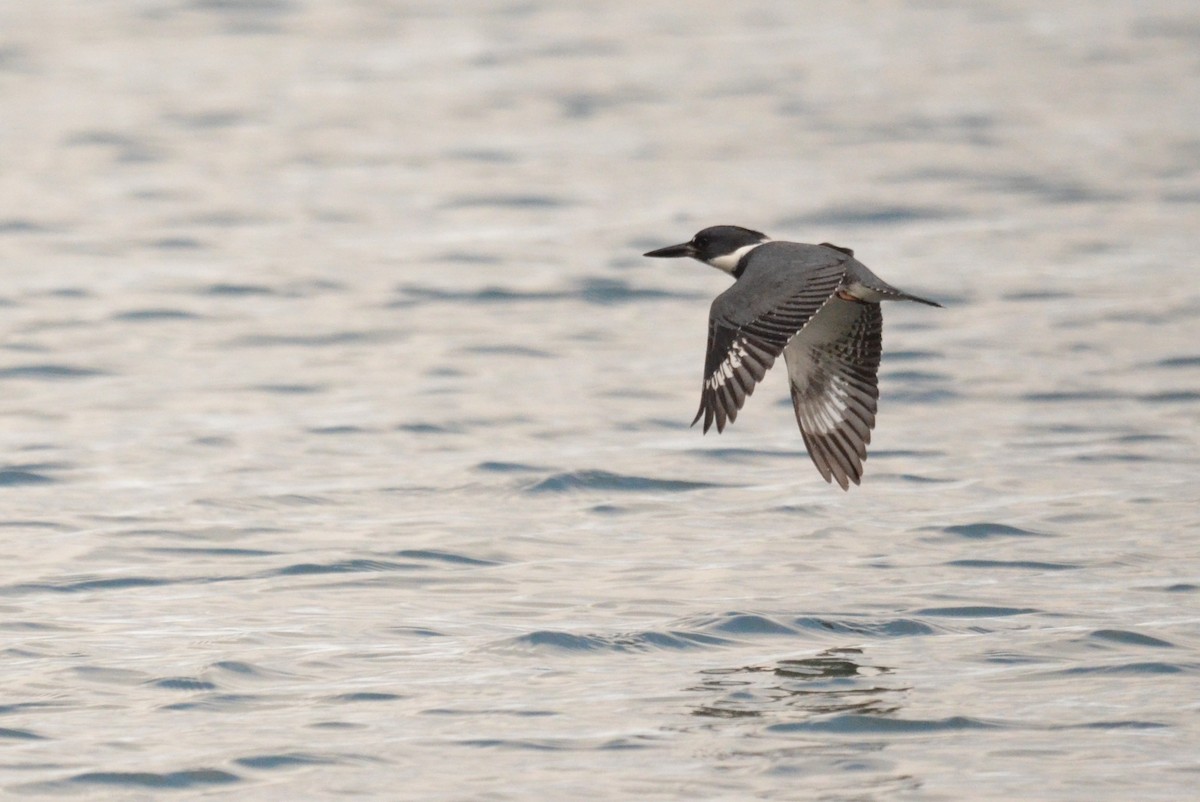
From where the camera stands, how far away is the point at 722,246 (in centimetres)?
880

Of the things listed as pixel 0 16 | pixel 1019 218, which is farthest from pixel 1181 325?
pixel 0 16

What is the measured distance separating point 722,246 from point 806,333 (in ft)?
2.02

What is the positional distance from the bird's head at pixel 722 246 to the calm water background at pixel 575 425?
3.46 ft

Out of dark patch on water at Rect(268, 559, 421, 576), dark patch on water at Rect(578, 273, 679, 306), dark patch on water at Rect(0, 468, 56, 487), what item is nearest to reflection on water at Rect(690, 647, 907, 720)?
dark patch on water at Rect(268, 559, 421, 576)

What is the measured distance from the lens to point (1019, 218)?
47.2 ft

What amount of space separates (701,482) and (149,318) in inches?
158

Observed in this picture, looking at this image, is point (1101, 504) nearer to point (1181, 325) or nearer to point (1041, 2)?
point (1181, 325)

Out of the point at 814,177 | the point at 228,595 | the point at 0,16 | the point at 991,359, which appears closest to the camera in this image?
the point at 228,595

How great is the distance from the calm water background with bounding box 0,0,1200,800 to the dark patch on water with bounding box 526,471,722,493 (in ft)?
0.09

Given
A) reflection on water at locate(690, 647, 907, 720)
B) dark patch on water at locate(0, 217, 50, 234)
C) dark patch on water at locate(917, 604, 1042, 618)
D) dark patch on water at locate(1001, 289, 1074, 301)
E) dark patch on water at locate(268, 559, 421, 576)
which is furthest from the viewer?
dark patch on water at locate(0, 217, 50, 234)

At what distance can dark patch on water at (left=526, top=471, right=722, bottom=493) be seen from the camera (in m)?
9.46

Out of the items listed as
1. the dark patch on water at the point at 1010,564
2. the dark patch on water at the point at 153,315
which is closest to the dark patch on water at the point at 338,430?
the dark patch on water at the point at 153,315

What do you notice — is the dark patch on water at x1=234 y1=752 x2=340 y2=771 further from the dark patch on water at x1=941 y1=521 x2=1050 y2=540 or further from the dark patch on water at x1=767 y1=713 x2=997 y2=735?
the dark patch on water at x1=941 y1=521 x2=1050 y2=540

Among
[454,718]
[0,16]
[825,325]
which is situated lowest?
[454,718]
